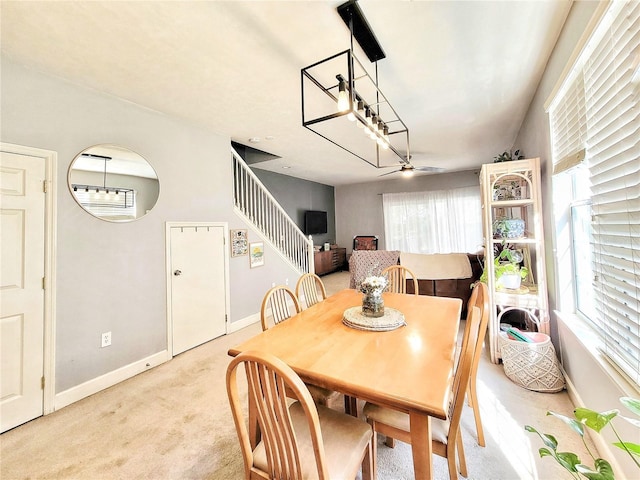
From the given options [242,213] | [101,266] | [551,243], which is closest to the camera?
[551,243]

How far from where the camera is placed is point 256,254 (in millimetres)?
3984

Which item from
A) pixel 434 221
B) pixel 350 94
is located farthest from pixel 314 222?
pixel 350 94

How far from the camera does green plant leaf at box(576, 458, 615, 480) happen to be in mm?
626

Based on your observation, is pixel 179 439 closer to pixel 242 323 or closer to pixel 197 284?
pixel 197 284

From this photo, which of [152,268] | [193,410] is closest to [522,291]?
[193,410]

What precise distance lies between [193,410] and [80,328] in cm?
123

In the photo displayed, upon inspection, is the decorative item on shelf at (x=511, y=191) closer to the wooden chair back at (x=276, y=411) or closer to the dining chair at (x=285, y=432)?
the dining chair at (x=285, y=432)

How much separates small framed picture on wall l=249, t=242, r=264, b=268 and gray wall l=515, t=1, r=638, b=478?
11.2 ft

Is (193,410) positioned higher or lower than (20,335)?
lower

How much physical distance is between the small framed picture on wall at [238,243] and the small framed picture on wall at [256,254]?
10cm

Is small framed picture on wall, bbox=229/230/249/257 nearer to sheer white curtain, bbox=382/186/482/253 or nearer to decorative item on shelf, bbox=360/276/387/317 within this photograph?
decorative item on shelf, bbox=360/276/387/317

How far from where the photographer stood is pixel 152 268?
108 inches

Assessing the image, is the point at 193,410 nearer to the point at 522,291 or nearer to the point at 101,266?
the point at 101,266

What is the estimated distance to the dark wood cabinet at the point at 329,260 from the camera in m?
6.86
